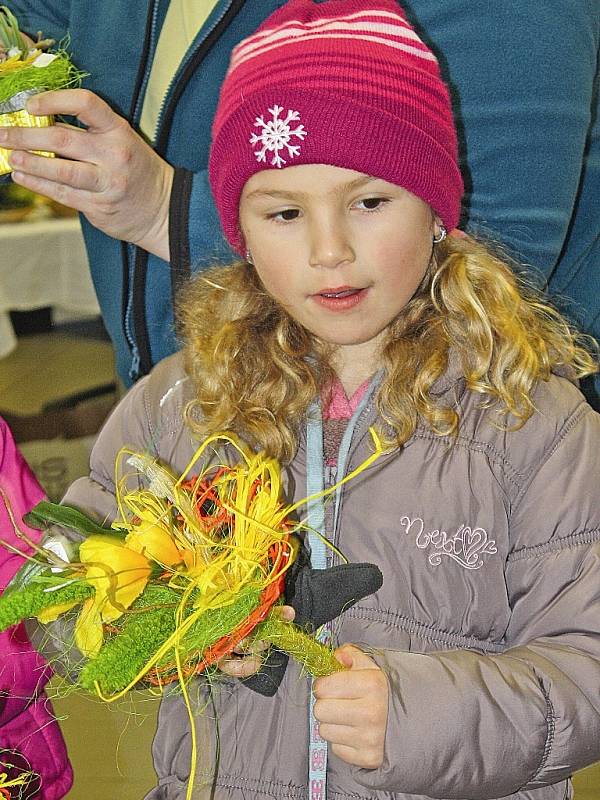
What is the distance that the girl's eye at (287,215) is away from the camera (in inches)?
44.8

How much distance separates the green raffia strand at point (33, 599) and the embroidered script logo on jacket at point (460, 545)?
443mm

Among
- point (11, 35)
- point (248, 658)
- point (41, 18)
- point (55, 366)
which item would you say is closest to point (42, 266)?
point (55, 366)

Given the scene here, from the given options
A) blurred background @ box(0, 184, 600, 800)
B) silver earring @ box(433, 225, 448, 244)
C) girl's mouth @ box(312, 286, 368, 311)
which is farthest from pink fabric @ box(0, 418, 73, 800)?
blurred background @ box(0, 184, 600, 800)

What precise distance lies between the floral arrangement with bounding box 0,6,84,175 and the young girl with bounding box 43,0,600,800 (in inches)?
12.1

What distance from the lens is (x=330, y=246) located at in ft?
3.54

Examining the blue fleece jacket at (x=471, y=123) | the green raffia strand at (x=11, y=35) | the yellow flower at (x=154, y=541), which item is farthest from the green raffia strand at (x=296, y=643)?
the green raffia strand at (x=11, y=35)

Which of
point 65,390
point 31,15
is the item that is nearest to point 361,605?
point 31,15

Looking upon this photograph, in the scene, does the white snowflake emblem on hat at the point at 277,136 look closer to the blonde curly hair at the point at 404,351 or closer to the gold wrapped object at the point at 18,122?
the blonde curly hair at the point at 404,351

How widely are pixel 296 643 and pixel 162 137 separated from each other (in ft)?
2.46

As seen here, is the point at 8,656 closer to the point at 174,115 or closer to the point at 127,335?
the point at 127,335

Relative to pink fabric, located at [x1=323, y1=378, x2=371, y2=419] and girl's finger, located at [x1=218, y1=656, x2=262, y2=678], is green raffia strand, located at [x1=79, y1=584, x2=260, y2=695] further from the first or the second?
pink fabric, located at [x1=323, y1=378, x2=371, y2=419]

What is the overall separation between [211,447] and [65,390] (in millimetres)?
3649

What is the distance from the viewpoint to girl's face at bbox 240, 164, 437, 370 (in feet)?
3.61

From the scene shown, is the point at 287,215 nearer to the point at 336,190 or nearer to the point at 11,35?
the point at 336,190
